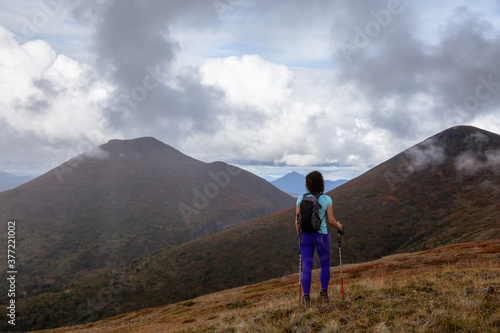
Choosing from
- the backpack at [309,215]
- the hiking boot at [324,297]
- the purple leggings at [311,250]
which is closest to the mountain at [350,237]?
the hiking boot at [324,297]

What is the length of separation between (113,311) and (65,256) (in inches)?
2650

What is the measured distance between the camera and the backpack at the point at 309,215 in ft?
26.2

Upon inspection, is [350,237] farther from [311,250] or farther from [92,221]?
[92,221]

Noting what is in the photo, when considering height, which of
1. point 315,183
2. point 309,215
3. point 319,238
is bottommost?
point 319,238

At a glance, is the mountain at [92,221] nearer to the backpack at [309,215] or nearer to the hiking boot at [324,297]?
the hiking boot at [324,297]

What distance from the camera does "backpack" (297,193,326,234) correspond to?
26.2 feet

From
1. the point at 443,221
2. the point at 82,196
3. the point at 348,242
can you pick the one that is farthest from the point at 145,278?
the point at 82,196

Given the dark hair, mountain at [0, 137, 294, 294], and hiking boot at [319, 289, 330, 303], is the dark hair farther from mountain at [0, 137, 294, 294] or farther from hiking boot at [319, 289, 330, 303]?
mountain at [0, 137, 294, 294]

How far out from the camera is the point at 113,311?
53.3 meters

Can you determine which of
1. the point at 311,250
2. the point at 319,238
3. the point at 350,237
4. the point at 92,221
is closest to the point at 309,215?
the point at 319,238

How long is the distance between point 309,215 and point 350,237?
68.1 metres

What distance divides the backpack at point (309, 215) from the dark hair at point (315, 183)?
0.91 ft

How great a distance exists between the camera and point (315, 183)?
27.8ft

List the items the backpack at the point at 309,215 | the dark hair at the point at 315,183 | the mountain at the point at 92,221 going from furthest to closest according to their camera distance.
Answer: the mountain at the point at 92,221 → the dark hair at the point at 315,183 → the backpack at the point at 309,215
